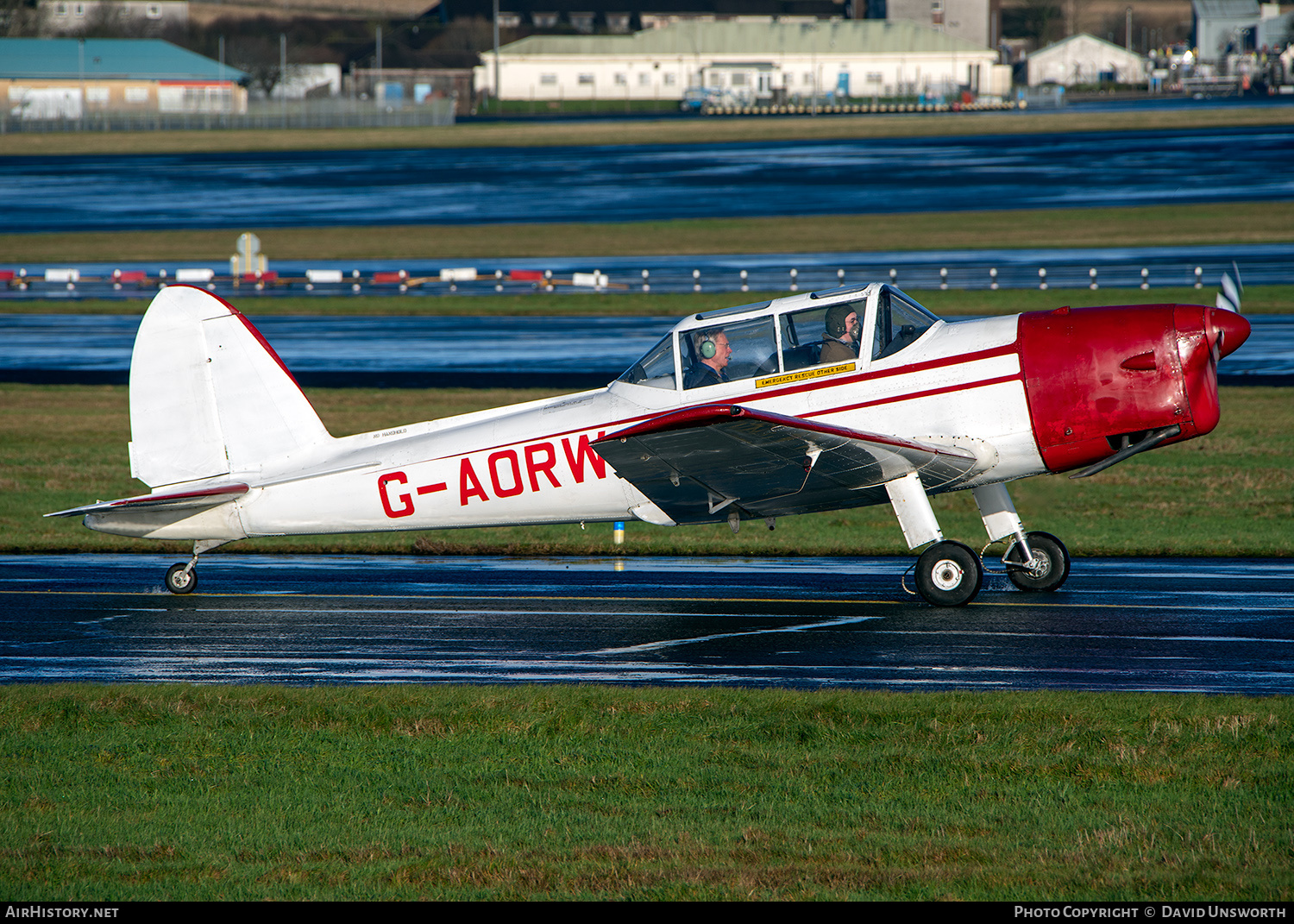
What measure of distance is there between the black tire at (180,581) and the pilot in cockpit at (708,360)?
5.60 m

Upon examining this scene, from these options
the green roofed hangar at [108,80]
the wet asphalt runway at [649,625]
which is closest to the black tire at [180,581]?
the wet asphalt runway at [649,625]

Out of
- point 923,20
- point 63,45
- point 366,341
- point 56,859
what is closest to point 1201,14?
point 923,20

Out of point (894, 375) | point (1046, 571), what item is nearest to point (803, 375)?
point (894, 375)

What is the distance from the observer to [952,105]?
118 metres

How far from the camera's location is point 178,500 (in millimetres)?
13344

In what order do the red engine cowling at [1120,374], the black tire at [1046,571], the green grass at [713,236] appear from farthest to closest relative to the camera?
the green grass at [713,236], the black tire at [1046,571], the red engine cowling at [1120,374]

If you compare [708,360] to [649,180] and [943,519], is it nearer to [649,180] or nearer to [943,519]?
[943,519]

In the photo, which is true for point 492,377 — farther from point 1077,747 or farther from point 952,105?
point 952,105

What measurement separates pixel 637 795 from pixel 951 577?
5.50 meters

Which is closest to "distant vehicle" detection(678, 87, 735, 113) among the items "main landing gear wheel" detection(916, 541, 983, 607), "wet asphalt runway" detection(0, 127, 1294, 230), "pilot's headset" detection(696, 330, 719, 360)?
"wet asphalt runway" detection(0, 127, 1294, 230)

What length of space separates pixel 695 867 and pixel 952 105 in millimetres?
119266

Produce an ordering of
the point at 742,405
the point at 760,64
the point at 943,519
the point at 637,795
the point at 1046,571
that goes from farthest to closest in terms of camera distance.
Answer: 1. the point at 760,64
2. the point at 943,519
3. the point at 1046,571
4. the point at 742,405
5. the point at 637,795

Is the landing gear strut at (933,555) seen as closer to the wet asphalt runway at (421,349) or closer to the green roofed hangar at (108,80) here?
the wet asphalt runway at (421,349)

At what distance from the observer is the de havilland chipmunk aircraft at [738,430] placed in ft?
39.0
